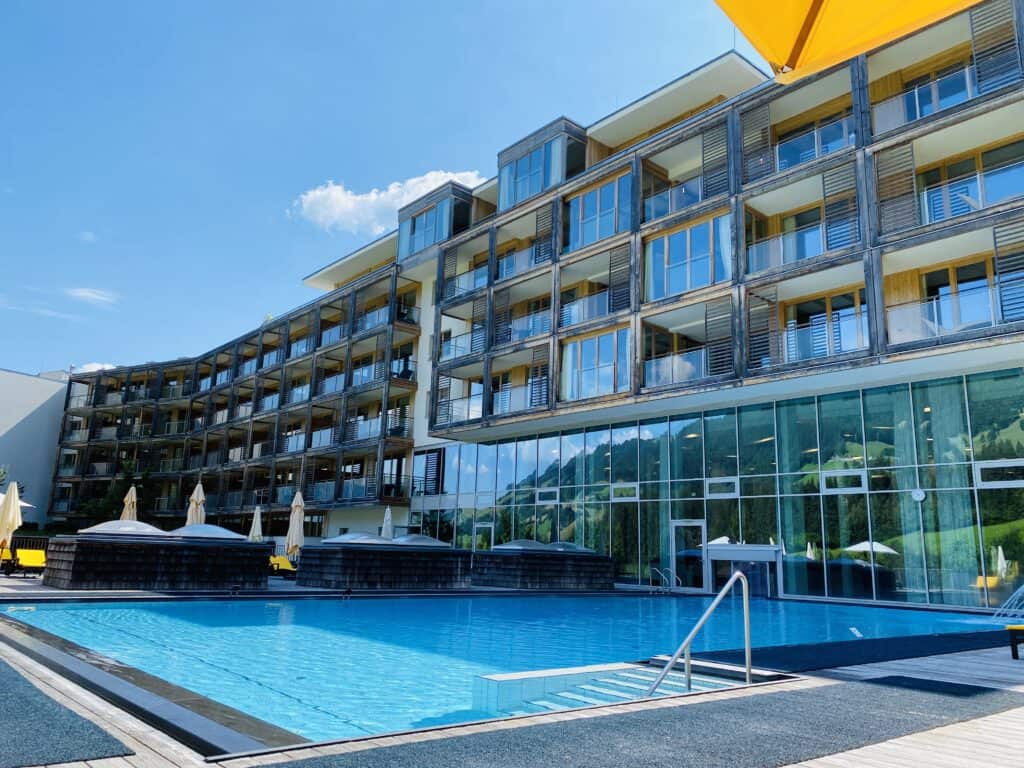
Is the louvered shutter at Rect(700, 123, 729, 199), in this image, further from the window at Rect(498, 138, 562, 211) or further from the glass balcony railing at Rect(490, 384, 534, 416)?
the glass balcony railing at Rect(490, 384, 534, 416)

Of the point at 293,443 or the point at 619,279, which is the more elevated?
the point at 619,279

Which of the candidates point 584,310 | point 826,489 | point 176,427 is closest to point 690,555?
point 826,489

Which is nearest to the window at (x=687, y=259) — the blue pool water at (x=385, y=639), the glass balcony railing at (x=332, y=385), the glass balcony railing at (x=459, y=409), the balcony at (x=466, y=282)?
the balcony at (x=466, y=282)

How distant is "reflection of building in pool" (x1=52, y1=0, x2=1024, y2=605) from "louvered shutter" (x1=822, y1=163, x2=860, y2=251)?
65 millimetres

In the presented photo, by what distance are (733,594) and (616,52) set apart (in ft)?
50.8

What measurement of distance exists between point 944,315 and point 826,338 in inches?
108

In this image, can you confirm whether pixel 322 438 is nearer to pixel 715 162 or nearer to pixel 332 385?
pixel 332 385

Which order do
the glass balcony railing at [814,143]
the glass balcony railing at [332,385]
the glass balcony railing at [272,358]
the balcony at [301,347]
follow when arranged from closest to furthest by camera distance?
the glass balcony railing at [814,143], the glass balcony railing at [332,385], the balcony at [301,347], the glass balcony railing at [272,358]

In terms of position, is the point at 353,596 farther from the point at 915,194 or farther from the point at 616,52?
the point at 915,194

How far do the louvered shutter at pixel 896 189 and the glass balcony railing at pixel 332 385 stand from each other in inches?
989

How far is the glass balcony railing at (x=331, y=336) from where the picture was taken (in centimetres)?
3725

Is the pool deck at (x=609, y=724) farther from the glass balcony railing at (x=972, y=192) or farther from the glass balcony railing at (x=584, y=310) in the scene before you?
the glass balcony railing at (x=584, y=310)

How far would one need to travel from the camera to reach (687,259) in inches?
858

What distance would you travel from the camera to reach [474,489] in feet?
99.8
